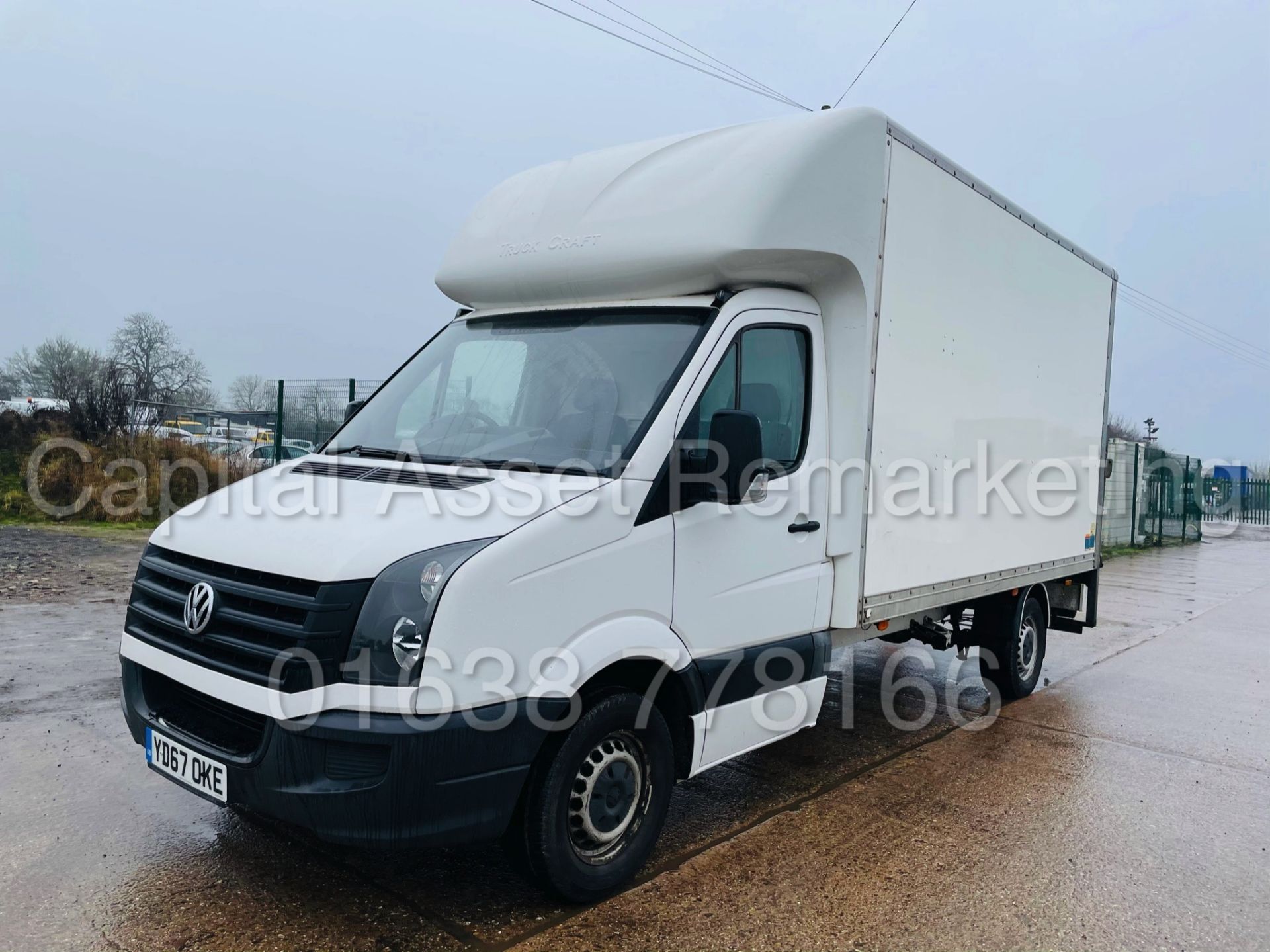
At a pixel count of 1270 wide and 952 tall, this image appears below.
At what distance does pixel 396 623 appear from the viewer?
3.12 meters

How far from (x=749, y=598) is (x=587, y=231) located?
6.15ft

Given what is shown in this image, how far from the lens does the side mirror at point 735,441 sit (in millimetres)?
3676

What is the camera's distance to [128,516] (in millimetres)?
15094

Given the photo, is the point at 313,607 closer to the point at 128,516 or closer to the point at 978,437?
the point at 978,437

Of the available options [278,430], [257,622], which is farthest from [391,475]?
[278,430]

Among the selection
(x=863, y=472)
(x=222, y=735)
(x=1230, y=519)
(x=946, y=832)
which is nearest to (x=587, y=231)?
(x=863, y=472)

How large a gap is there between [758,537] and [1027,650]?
4.20 meters

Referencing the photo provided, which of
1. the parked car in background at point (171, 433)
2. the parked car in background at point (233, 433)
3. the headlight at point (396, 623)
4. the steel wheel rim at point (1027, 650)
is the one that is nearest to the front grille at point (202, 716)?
the headlight at point (396, 623)

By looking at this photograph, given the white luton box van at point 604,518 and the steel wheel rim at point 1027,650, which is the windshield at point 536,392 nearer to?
the white luton box van at point 604,518

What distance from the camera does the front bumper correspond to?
3.09m

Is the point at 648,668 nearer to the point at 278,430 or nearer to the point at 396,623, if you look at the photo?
the point at 396,623

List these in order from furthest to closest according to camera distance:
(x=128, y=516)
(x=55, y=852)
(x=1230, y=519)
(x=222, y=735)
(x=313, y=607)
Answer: (x=1230, y=519), (x=128, y=516), (x=55, y=852), (x=222, y=735), (x=313, y=607)

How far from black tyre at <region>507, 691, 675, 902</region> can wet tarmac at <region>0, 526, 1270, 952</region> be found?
177mm

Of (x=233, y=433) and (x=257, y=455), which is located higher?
(x=233, y=433)
